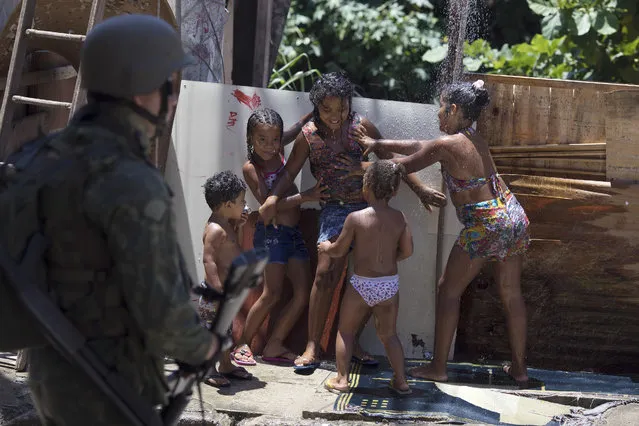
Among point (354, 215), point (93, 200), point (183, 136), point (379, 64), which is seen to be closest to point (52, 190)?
point (93, 200)

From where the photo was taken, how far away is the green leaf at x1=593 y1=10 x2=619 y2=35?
9781 mm

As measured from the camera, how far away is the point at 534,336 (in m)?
6.91

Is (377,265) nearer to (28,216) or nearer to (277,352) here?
(277,352)

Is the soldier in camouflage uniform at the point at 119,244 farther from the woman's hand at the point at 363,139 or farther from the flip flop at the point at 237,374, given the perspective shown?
the woman's hand at the point at 363,139

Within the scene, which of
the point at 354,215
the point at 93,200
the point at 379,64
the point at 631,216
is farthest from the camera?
the point at 379,64

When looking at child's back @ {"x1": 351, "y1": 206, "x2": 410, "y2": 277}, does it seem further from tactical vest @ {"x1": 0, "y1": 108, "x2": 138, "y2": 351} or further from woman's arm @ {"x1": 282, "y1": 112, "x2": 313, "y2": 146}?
tactical vest @ {"x1": 0, "y1": 108, "x2": 138, "y2": 351}

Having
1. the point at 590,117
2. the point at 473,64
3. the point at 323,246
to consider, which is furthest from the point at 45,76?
the point at 473,64

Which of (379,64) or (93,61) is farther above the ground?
(379,64)

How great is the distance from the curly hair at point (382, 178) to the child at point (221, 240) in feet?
2.59

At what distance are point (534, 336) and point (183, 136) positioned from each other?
2.78m

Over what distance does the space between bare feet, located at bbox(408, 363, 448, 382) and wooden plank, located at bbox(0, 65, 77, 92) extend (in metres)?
3.20

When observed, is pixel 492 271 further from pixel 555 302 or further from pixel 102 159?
pixel 102 159

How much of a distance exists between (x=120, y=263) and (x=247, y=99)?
4.29m

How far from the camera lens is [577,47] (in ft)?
34.3
